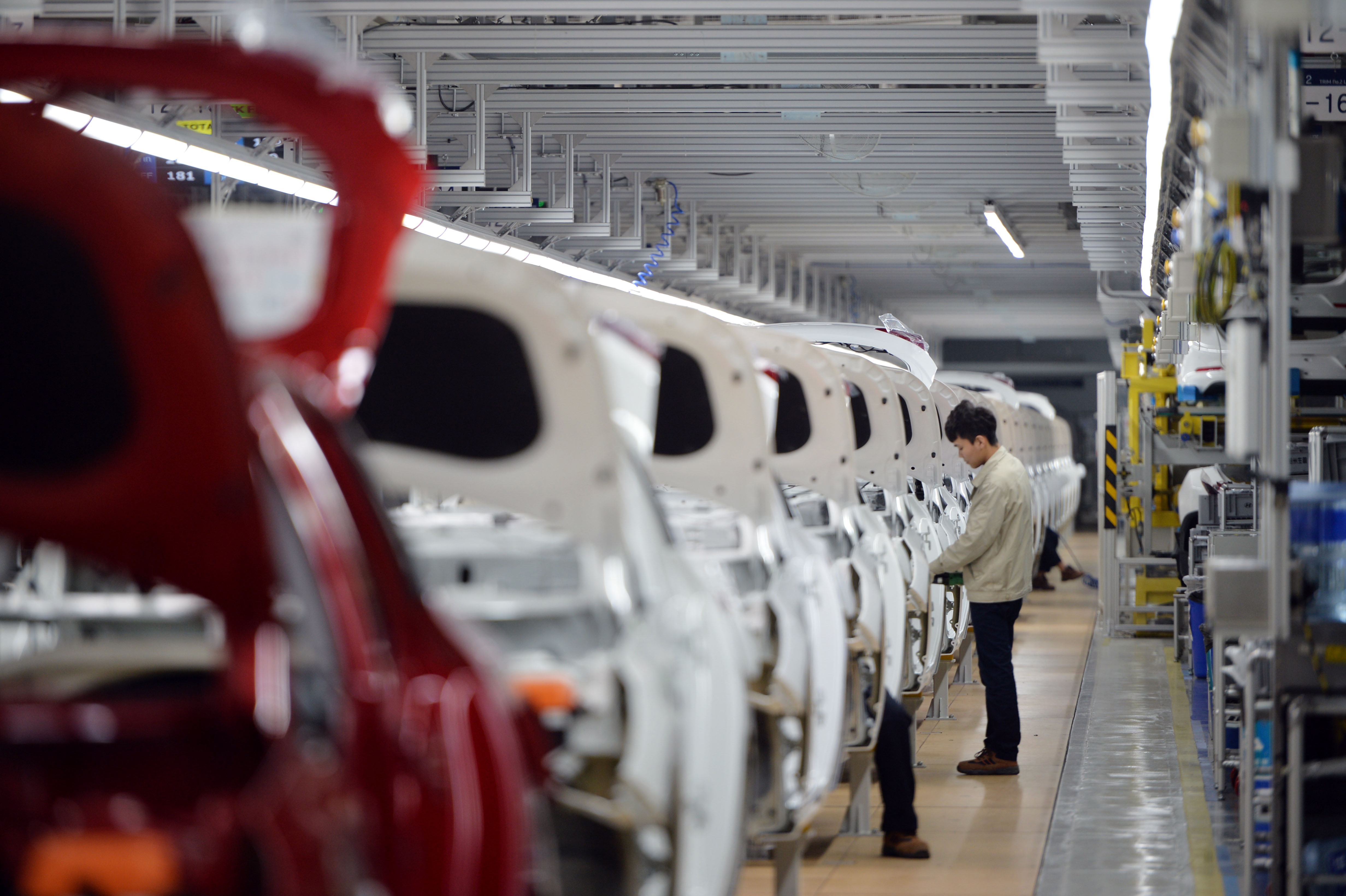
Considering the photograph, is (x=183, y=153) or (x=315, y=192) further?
(x=315, y=192)

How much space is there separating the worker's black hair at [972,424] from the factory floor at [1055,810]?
1640 mm

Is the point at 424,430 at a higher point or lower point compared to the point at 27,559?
higher

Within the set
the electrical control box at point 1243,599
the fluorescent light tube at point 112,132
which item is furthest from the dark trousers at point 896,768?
the fluorescent light tube at point 112,132

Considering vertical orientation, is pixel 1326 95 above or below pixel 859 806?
above

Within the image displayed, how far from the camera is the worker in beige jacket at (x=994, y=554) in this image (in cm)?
777

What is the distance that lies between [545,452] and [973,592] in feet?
15.2

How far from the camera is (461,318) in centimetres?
388

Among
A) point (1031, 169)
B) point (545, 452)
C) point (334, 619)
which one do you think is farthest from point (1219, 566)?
point (1031, 169)

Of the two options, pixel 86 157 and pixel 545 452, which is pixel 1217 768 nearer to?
pixel 545 452

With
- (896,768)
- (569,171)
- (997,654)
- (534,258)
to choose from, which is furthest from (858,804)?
(569,171)

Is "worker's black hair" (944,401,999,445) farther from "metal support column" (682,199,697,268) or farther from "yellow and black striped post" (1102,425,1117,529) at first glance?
"metal support column" (682,199,697,268)

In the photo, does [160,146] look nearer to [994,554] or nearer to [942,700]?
[994,554]

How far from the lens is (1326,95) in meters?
6.78

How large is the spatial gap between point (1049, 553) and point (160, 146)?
11878 millimetres
